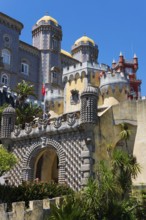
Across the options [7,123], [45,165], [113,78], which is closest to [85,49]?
[113,78]

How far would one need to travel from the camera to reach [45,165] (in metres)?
31.8

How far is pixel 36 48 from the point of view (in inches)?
2488

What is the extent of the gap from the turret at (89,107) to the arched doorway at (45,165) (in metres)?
4.91

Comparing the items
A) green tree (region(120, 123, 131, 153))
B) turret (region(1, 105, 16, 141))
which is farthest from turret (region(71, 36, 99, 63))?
green tree (region(120, 123, 131, 153))

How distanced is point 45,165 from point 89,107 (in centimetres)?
708

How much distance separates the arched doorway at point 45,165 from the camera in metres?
30.9

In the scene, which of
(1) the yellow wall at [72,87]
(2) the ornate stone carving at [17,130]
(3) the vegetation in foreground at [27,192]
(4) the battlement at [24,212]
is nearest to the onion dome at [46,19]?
(1) the yellow wall at [72,87]

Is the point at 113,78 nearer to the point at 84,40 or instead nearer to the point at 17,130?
the point at 17,130

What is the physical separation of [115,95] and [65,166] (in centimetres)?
1172

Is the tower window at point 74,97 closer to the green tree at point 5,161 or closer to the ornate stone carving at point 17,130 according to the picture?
the ornate stone carving at point 17,130

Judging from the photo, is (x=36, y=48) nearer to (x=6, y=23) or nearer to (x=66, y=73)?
(x=6, y=23)

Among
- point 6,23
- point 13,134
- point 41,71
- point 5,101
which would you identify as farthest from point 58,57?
point 13,134

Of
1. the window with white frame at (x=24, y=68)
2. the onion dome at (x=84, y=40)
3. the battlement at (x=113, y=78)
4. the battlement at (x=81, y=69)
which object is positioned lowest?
the battlement at (x=113, y=78)

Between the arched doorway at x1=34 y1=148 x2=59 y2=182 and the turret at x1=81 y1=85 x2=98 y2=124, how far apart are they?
4914 millimetres
